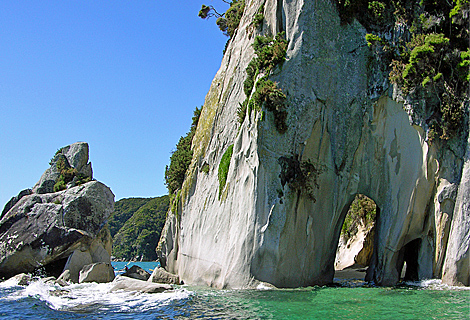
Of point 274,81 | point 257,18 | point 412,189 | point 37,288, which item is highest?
point 257,18

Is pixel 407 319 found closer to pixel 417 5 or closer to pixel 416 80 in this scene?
pixel 416 80

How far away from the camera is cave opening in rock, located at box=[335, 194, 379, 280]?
36.8m

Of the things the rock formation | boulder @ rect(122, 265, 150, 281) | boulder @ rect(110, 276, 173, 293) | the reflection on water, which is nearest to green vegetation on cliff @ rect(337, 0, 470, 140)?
the reflection on water

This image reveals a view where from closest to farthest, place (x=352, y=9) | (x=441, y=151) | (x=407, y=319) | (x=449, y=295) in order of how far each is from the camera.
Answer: (x=407, y=319) → (x=449, y=295) → (x=441, y=151) → (x=352, y=9)

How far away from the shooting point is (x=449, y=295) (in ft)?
52.6

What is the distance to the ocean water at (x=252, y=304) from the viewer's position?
43.4 ft

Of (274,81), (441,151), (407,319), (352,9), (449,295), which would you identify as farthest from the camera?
(352,9)

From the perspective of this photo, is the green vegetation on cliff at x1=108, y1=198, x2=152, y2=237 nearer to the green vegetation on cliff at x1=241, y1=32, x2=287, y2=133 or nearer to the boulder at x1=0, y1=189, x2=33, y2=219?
the boulder at x1=0, y1=189, x2=33, y2=219

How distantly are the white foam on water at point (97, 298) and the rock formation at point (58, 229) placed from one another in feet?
17.4

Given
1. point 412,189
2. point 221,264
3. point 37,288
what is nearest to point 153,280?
point 221,264

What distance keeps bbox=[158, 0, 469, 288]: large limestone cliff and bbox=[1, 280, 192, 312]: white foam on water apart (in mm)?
4339

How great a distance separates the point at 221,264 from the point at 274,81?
34.7 feet

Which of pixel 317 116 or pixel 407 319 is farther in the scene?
pixel 317 116

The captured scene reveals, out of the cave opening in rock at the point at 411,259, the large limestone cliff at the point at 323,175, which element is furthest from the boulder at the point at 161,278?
the cave opening in rock at the point at 411,259
